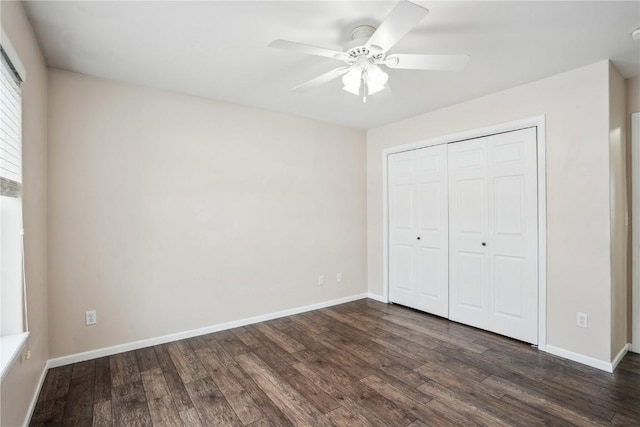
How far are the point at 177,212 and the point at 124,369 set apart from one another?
139 centimetres

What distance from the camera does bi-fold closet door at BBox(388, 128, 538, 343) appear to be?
2.99 metres

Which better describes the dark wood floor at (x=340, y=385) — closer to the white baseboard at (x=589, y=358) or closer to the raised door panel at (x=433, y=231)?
the white baseboard at (x=589, y=358)

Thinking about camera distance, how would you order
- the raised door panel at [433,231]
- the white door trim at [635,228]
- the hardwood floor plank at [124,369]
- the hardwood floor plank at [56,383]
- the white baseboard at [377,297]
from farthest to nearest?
the white baseboard at [377,297] < the raised door panel at [433,231] < the white door trim at [635,228] < the hardwood floor plank at [124,369] < the hardwood floor plank at [56,383]

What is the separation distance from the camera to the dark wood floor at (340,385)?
6.40 feet

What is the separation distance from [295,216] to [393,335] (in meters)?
1.74

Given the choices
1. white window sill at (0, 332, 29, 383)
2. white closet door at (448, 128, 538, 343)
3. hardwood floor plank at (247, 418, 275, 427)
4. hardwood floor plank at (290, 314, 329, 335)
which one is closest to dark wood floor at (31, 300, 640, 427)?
hardwood floor plank at (247, 418, 275, 427)

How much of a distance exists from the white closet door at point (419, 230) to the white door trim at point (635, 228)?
61.3 inches

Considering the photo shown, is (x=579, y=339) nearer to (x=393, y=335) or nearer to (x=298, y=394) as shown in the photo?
(x=393, y=335)

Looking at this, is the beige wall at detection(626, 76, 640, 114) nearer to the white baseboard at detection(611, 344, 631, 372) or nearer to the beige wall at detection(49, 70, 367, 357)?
the white baseboard at detection(611, 344, 631, 372)

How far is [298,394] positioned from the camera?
2.20 meters

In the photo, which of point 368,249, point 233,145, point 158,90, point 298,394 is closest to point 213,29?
point 158,90

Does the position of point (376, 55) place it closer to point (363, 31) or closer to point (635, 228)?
point (363, 31)

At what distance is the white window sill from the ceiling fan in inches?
78.8

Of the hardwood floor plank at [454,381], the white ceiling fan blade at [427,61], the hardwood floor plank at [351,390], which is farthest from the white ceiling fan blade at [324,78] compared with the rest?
the hardwood floor plank at [454,381]
